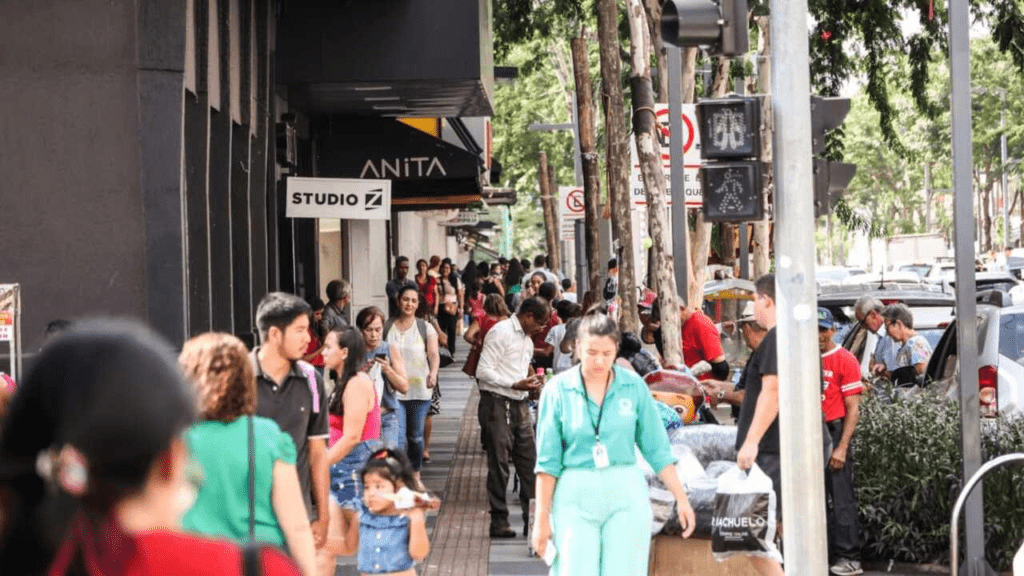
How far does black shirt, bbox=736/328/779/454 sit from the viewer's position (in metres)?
8.58

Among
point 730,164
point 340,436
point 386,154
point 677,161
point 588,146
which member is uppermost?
point 588,146

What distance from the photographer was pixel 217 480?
5129 millimetres

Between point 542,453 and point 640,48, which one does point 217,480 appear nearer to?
point 542,453

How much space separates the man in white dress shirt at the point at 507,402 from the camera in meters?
12.4

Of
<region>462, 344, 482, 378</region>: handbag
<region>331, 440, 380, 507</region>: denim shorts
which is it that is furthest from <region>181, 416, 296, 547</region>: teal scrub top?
<region>462, 344, 482, 378</region>: handbag

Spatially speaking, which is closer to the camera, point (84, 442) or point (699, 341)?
point (84, 442)

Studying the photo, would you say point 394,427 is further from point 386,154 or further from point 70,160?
point 386,154

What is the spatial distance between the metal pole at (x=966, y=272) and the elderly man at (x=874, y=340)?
5.03m

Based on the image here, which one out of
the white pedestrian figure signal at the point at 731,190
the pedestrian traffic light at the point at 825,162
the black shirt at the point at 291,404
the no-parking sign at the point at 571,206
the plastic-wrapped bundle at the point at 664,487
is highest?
the no-parking sign at the point at 571,206

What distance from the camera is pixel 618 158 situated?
21.2m

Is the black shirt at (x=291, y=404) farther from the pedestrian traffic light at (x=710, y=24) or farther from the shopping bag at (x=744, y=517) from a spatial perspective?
the pedestrian traffic light at (x=710, y=24)

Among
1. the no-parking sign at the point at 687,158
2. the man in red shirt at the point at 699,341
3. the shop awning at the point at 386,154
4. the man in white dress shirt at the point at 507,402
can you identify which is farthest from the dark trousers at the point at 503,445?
the shop awning at the point at 386,154

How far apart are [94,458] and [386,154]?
1974 cm

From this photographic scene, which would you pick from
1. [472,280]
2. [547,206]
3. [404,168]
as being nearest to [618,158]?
[404,168]
